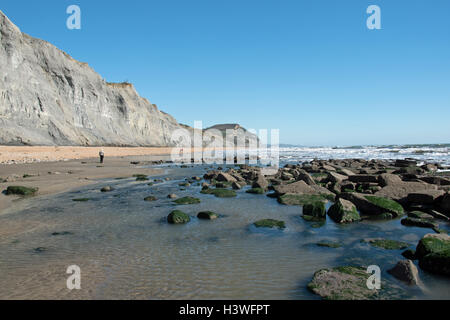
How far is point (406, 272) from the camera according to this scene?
488 cm

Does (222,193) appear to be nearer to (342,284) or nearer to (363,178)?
(363,178)

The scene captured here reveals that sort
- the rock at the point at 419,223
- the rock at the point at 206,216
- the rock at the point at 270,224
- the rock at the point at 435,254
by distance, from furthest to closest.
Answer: the rock at the point at 206,216 < the rock at the point at 270,224 < the rock at the point at 419,223 < the rock at the point at 435,254

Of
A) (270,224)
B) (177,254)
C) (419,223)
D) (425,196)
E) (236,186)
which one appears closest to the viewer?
(177,254)

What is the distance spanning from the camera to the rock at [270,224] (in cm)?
820

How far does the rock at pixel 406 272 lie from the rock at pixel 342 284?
516 mm

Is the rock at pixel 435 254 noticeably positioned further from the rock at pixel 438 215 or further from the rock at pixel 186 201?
the rock at pixel 186 201

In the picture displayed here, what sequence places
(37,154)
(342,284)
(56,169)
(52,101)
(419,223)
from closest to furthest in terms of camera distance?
(342,284), (419,223), (56,169), (37,154), (52,101)

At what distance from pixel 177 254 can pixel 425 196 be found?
904 centimetres

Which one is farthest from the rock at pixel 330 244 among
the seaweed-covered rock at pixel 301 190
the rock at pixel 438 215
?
the seaweed-covered rock at pixel 301 190

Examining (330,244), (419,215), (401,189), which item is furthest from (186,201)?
(401,189)

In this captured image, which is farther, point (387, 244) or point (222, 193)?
point (222, 193)

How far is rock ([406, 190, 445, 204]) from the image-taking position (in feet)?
32.4
